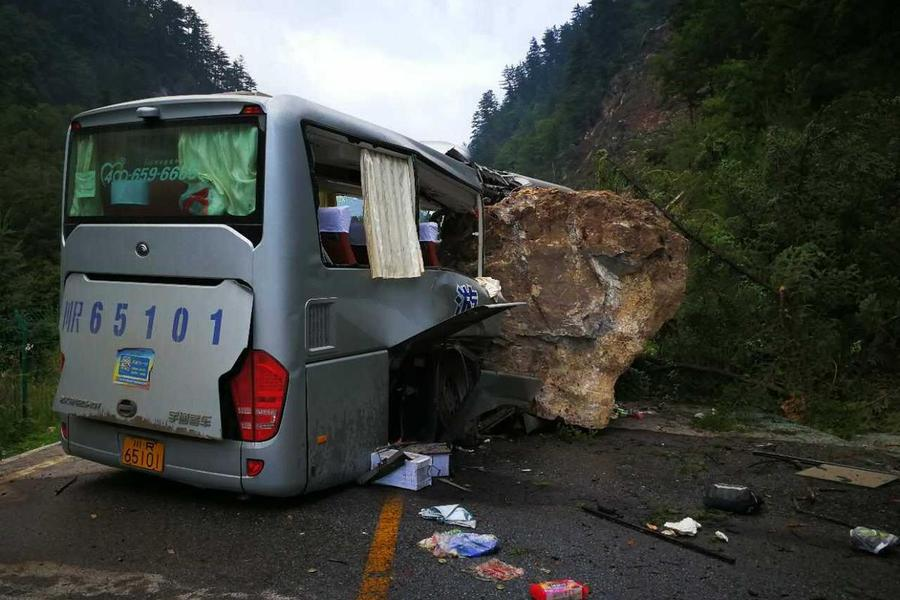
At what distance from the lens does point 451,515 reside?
4422mm

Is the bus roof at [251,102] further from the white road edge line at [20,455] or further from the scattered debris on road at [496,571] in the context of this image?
the white road edge line at [20,455]

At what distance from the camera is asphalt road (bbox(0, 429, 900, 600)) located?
11.6 feet

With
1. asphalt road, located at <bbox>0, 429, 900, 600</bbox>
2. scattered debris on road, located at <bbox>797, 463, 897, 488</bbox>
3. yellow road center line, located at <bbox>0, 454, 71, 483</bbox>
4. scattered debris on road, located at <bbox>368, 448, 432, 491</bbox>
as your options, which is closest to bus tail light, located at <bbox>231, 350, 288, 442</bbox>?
asphalt road, located at <bbox>0, 429, 900, 600</bbox>

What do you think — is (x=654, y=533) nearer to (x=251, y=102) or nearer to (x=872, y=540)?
(x=872, y=540)

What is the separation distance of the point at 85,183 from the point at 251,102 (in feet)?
4.64

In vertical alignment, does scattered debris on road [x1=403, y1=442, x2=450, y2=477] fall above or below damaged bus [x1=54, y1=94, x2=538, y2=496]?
below

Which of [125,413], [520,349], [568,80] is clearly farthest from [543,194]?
[568,80]

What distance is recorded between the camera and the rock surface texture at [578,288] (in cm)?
721

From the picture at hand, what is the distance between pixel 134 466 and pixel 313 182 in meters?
2.12

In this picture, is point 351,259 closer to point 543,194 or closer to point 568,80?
point 543,194

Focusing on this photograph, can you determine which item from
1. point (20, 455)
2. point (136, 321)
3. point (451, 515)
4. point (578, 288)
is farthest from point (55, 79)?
point (451, 515)

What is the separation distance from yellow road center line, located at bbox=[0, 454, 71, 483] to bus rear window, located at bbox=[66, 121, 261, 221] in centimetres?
205

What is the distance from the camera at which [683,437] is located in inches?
282

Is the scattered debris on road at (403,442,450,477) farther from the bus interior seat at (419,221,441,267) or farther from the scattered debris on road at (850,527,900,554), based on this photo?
the scattered debris on road at (850,527,900,554)
